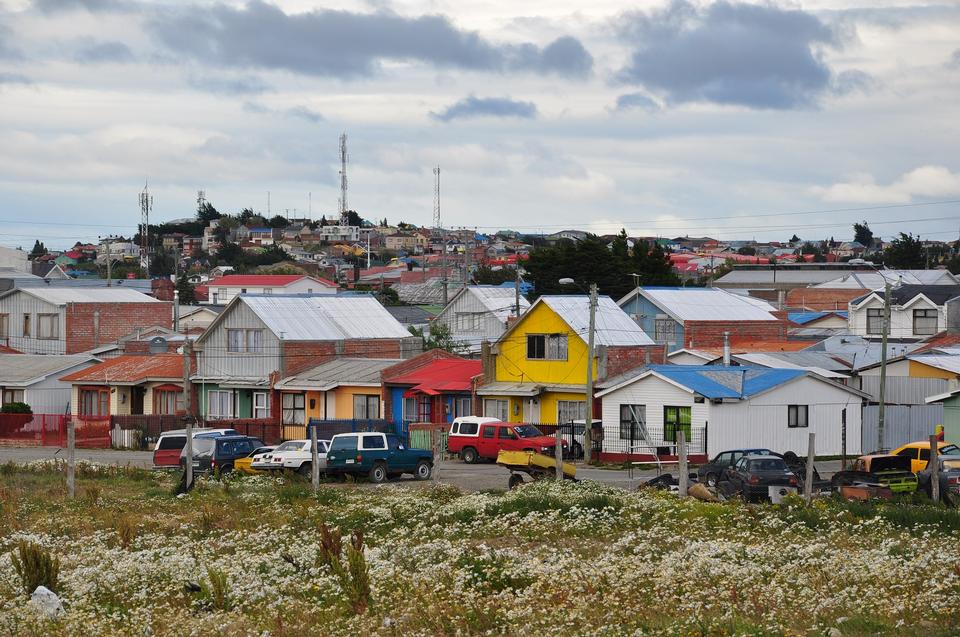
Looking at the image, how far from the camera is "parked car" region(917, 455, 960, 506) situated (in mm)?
28859

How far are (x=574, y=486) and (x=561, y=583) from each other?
1218 cm

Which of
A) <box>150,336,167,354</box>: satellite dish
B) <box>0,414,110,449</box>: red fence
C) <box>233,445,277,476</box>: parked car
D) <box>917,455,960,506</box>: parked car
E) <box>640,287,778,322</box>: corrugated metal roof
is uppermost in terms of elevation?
<box>640,287,778,322</box>: corrugated metal roof

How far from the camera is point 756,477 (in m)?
33.2

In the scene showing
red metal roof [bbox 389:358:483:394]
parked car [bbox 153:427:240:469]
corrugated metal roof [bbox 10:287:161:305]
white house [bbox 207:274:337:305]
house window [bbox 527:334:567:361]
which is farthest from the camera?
white house [bbox 207:274:337:305]

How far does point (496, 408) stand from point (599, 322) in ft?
17.8

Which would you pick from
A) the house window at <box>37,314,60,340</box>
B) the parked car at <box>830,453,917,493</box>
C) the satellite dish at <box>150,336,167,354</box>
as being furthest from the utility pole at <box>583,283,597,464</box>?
the house window at <box>37,314,60,340</box>

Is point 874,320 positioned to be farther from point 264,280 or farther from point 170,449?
point 264,280

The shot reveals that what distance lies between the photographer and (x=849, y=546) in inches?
854

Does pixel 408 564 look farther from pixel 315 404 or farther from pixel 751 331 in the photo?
pixel 751 331

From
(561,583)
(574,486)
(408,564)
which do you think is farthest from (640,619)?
(574,486)

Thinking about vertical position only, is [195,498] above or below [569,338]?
below

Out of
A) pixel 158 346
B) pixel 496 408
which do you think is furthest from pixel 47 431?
pixel 496 408

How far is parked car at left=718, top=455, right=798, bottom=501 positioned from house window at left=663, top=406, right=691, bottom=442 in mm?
12407

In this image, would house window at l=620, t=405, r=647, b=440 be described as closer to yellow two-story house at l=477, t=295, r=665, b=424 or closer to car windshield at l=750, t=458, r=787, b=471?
yellow two-story house at l=477, t=295, r=665, b=424
